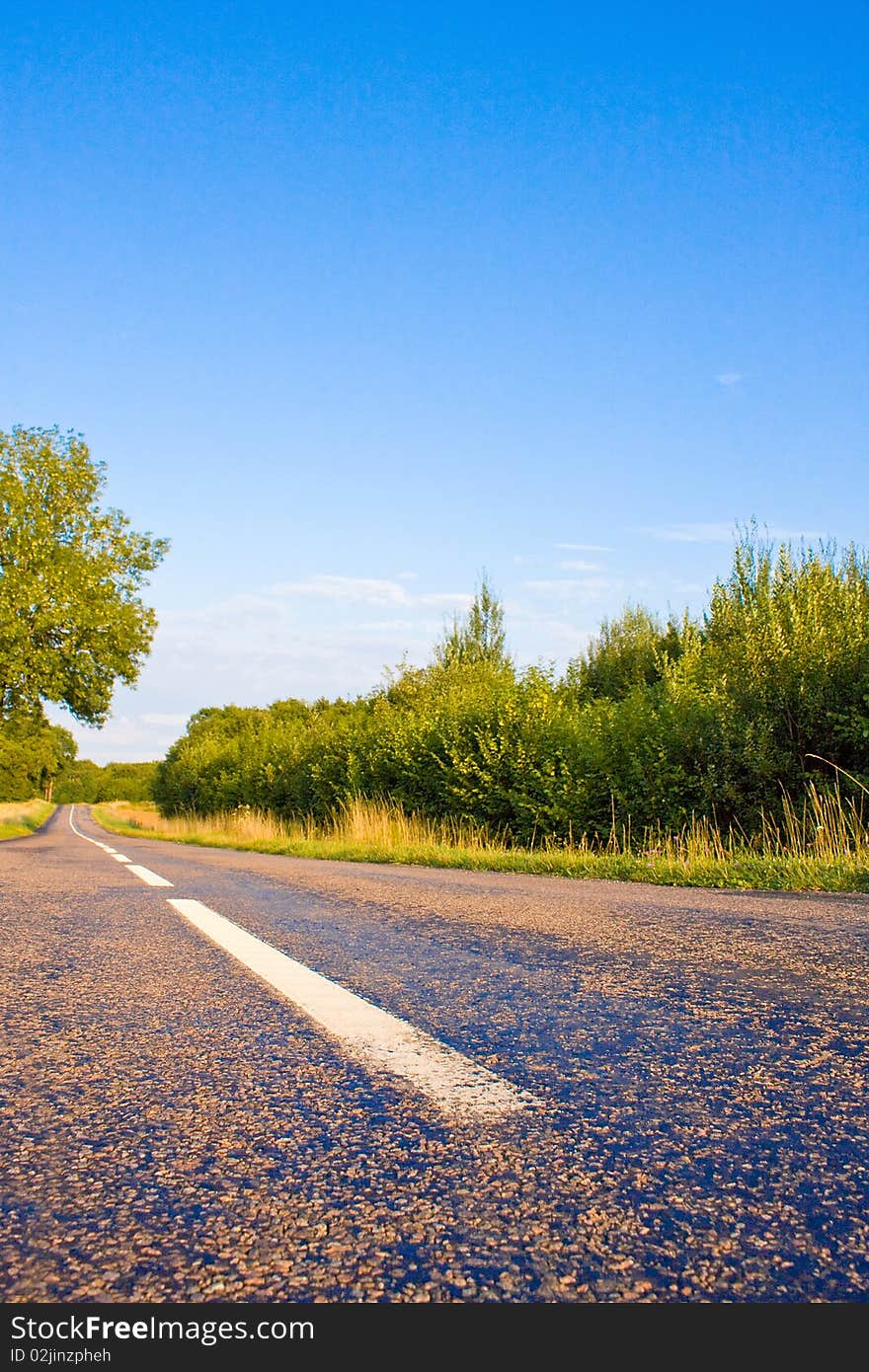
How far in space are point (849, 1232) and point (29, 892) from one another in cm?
672

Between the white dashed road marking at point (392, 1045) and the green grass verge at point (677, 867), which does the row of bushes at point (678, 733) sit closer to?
the green grass verge at point (677, 867)

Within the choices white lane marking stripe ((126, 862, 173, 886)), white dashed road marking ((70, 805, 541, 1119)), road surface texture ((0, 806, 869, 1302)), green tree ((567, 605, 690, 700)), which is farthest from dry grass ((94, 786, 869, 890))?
green tree ((567, 605, 690, 700))

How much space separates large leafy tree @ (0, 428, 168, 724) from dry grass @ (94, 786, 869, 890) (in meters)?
7.64

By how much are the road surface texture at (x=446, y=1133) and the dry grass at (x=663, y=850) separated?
4419 millimetres

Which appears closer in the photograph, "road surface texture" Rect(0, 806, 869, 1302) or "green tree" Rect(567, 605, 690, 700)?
"road surface texture" Rect(0, 806, 869, 1302)

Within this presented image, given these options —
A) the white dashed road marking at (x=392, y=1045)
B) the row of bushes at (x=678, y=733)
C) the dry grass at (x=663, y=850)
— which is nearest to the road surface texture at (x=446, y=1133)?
the white dashed road marking at (x=392, y=1045)

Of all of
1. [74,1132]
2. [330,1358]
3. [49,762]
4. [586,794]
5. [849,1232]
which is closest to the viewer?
[330,1358]

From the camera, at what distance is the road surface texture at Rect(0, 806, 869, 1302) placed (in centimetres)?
132

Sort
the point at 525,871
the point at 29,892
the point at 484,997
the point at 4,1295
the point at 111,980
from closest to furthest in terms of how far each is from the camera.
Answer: the point at 4,1295
the point at 484,997
the point at 111,980
the point at 29,892
the point at 525,871

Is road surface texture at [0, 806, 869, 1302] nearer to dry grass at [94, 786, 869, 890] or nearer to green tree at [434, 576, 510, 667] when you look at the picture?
dry grass at [94, 786, 869, 890]

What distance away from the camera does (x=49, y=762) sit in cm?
4878

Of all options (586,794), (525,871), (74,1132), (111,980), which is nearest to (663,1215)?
(74,1132)

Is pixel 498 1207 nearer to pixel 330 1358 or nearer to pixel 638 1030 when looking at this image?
pixel 330 1358

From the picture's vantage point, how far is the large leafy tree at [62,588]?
2464 centimetres
